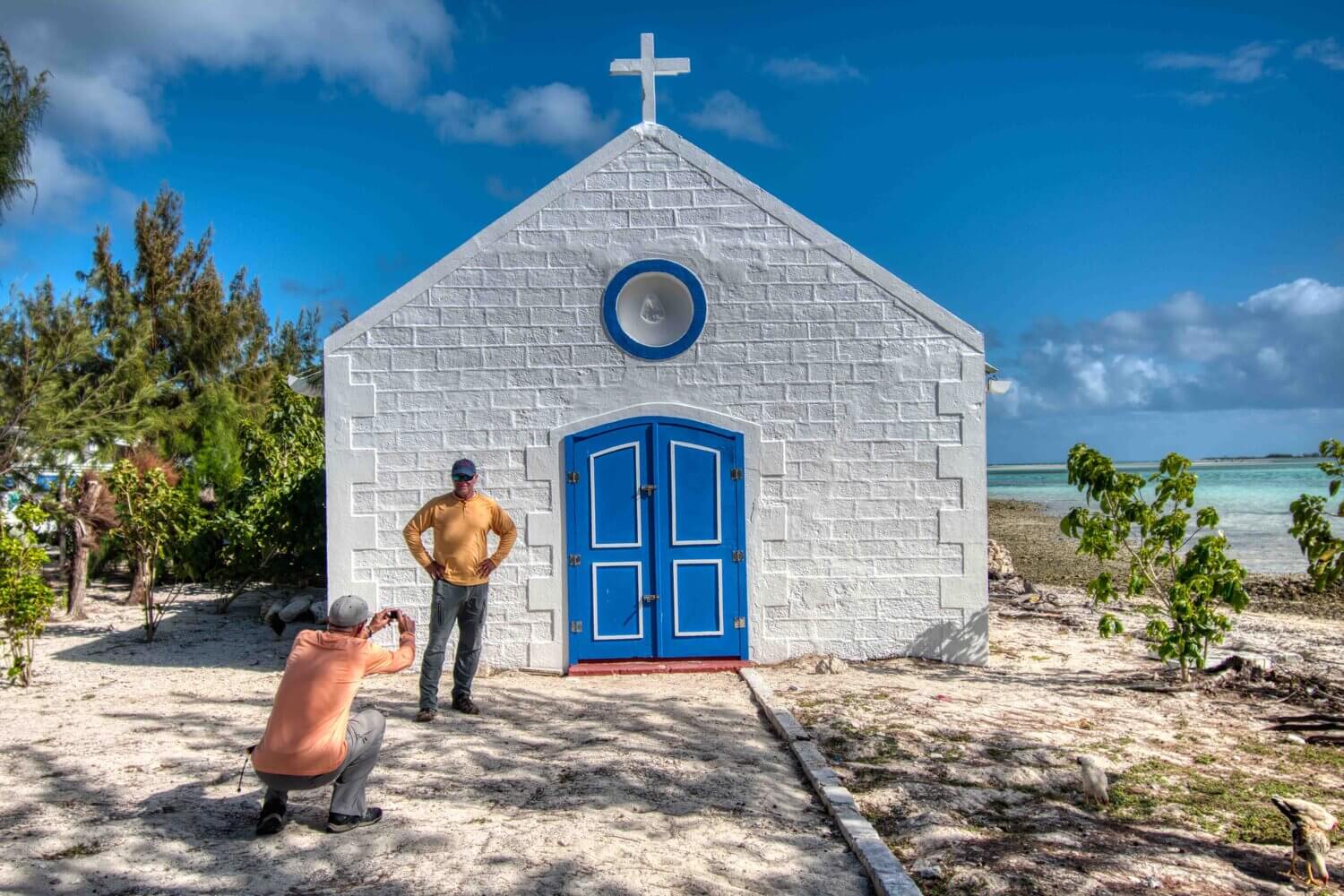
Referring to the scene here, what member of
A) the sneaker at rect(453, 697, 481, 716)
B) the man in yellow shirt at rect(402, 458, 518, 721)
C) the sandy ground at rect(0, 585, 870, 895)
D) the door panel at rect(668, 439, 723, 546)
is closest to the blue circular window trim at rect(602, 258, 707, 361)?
the door panel at rect(668, 439, 723, 546)

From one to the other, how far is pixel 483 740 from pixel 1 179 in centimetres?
885

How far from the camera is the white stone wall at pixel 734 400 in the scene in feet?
29.0

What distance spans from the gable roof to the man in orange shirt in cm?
485

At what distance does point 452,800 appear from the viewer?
213 inches

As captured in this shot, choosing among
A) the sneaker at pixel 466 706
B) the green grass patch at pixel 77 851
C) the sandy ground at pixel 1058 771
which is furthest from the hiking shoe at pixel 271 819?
the sandy ground at pixel 1058 771

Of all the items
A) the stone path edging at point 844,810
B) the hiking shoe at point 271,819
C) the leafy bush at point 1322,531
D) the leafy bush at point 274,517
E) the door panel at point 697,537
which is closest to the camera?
the stone path edging at point 844,810

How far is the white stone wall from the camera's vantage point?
29.0ft

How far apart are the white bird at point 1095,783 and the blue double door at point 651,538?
12.4 feet

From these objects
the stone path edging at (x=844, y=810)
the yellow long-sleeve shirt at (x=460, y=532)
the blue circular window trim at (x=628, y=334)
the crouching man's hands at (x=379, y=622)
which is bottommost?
the stone path edging at (x=844, y=810)

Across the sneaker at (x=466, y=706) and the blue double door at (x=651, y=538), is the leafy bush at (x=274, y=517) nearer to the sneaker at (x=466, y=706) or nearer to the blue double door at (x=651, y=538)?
the blue double door at (x=651, y=538)

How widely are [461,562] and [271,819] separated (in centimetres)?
267

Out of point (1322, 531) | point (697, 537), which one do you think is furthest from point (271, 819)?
point (1322, 531)

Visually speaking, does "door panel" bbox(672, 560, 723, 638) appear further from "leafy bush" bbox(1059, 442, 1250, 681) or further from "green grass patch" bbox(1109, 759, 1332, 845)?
"green grass patch" bbox(1109, 759, 1332, 845)

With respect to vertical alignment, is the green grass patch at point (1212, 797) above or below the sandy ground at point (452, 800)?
below
